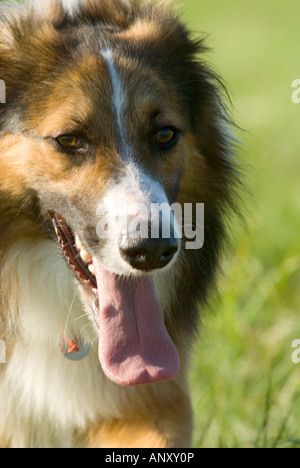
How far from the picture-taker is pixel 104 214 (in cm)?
333

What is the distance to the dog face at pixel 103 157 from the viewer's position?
3.36 metres

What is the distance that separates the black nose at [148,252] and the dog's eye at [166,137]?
0.55 meters

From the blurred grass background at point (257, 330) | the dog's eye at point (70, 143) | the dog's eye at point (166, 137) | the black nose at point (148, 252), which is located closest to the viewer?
the black nose at point (148, 252)

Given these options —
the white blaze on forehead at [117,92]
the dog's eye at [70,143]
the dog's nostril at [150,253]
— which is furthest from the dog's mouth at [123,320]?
the white blaze on forehead at [117,92]

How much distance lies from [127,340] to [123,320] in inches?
3.5

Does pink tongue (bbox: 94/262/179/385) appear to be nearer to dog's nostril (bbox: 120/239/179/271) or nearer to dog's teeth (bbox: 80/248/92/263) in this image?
dog's teeth (bbox: 80/248/92/263)

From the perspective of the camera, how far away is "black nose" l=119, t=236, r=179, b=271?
3.25 m

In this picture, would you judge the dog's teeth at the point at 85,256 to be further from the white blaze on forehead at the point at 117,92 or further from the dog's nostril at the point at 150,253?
the white blaze on forehead at the point at 117,92

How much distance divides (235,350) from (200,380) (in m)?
0.35

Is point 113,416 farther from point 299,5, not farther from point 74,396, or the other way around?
point 299,5

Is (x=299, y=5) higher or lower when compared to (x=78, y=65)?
higher

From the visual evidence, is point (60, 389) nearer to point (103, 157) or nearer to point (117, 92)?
point (103, 157)

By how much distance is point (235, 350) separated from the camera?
501cm
